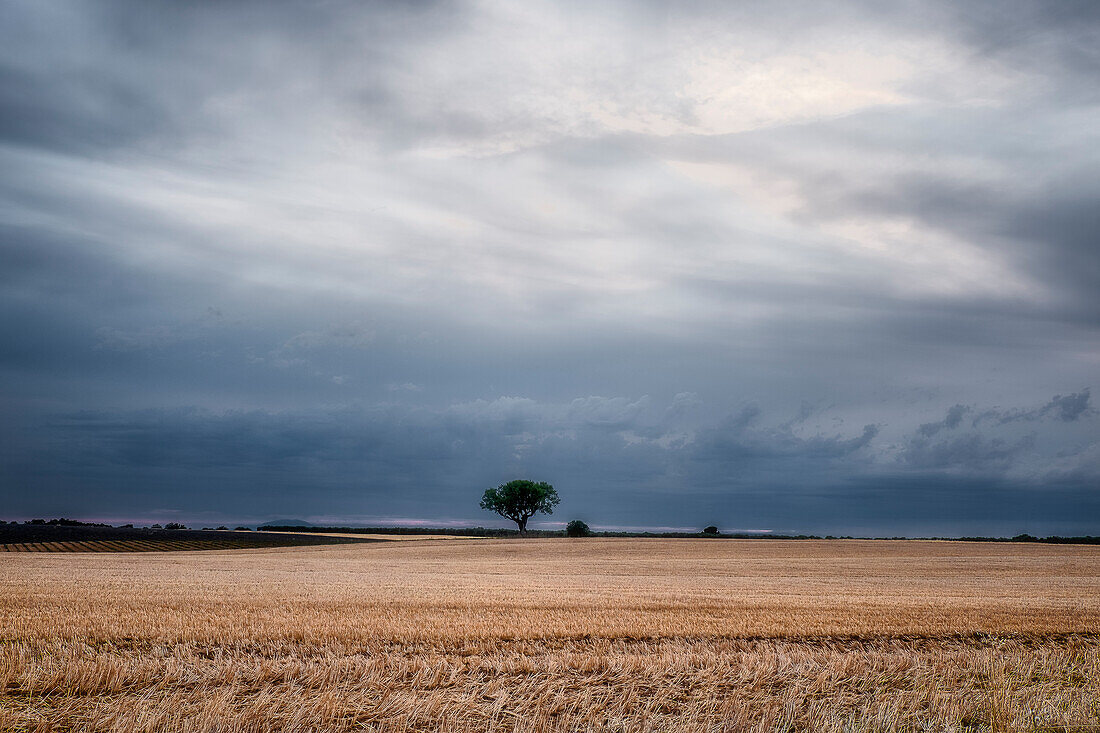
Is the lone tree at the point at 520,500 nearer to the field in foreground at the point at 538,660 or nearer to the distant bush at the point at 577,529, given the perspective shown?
the distant bush at the point at 577,529

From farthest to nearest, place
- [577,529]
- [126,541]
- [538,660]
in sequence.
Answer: [577,529]
[126,541]
[538,660]

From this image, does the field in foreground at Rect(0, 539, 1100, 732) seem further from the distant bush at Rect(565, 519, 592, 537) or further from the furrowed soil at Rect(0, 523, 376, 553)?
the distant bush at Rect(565, 519, 592, 537)

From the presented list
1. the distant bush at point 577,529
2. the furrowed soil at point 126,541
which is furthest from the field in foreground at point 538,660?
the distant bush at point 577,529

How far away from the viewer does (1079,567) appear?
161ft

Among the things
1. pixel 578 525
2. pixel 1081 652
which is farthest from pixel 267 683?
pixel 578 525

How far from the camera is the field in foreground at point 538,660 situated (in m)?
10.6

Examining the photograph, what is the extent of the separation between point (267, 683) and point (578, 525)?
12140cm

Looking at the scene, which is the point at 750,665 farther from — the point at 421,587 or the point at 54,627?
the point at 421,587

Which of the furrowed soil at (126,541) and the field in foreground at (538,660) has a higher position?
the field in foreground at (538,660)

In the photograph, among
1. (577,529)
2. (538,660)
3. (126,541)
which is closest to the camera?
(538,660)

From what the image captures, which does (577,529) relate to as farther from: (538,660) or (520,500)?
(538,660)

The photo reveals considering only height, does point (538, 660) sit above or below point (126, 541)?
above

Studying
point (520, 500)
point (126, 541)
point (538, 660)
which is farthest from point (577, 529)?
point (538, 660)

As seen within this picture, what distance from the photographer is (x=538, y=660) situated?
45.2 feet
